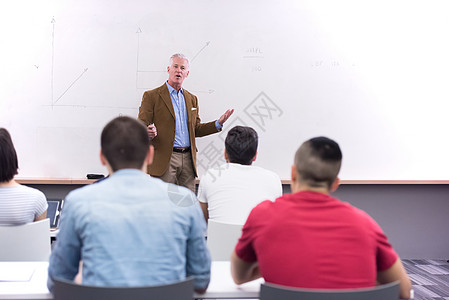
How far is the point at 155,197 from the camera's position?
1.29 meters

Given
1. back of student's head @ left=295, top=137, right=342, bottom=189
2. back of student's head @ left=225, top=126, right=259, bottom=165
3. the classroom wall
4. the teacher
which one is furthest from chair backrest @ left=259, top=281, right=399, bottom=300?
the classroom wall

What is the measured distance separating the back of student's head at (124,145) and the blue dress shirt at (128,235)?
0.16ft

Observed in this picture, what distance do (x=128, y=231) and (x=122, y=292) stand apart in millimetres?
173

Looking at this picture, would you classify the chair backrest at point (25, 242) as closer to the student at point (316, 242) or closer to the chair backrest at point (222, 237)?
the chair backrest at point (222, 237)

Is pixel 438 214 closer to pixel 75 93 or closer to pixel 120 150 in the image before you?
pixel 75 93

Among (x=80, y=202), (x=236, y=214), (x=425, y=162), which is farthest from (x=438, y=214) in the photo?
(x=80, y=202)

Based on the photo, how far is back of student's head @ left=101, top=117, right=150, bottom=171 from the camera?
1372 millimetres

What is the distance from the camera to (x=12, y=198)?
6.73 feet

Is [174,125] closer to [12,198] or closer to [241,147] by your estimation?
[241,147]

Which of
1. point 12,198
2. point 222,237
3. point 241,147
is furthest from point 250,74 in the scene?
point 12,198

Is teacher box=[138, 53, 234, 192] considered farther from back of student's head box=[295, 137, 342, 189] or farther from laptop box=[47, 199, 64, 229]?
back of student's head box=[295, 137, 342, 189]

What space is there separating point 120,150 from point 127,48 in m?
Result: 2.73

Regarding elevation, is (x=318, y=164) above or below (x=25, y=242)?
above

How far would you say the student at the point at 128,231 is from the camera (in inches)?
47.8
